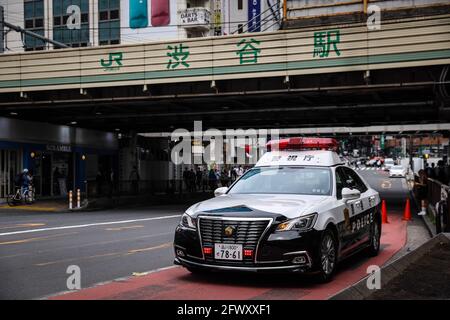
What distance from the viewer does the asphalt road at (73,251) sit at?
27.5ft

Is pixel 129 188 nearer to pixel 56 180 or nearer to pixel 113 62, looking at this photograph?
pixel 56 180

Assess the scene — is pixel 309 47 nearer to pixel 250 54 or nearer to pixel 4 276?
pixel 250 54

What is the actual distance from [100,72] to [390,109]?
1442 centimetres

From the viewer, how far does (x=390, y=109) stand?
28828 millimetres

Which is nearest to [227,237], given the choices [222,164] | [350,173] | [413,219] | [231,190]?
[231,190]

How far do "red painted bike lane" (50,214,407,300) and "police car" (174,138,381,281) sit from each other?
271mm

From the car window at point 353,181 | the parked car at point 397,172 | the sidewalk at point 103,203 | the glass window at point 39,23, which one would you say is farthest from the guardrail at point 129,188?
the parked car at point 397,172

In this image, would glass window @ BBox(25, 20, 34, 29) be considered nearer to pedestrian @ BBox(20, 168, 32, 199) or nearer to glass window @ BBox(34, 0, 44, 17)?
glass window @ BBox(34, 0, 44, 17)

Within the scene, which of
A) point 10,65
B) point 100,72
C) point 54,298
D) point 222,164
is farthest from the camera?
point 222,164

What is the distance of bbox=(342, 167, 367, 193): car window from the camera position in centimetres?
989

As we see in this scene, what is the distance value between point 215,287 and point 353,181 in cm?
373

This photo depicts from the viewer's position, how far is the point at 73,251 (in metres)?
11.8

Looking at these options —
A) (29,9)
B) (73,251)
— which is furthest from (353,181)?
(29,9)

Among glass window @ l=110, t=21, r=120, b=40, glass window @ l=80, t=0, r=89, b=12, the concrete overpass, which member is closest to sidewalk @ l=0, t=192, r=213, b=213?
the concrete overpass
